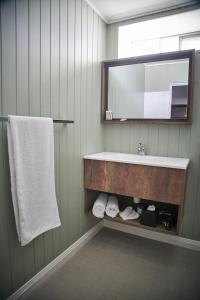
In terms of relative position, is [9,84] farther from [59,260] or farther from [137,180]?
[59,260]

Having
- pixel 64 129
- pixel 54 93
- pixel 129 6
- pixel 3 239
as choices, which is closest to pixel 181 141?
pixel 64 129

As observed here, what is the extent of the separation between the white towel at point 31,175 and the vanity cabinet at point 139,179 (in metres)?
0.57

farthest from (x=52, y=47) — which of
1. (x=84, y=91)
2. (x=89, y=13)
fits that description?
(x=89, y=13)

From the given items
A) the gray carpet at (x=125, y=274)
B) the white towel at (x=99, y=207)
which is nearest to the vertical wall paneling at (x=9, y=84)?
the gray carpet at (x=125, y=274)

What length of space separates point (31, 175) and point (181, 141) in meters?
1.45

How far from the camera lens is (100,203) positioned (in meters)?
2.04

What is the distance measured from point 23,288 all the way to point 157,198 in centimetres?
119

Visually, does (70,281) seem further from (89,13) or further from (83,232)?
(89,13)

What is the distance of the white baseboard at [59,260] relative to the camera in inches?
54.1

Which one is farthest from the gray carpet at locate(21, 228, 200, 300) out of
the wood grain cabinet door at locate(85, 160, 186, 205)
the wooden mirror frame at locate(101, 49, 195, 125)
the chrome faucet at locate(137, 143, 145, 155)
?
the wooden mirror frame at locate(101, 49, 195, 125)

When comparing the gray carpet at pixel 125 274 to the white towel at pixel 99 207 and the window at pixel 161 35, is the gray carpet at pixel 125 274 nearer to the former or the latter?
the white towel at pixel 99 207

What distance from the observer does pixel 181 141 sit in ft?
6.42

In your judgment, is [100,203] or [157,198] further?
[100,203]

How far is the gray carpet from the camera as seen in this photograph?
1.43 metres
